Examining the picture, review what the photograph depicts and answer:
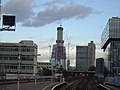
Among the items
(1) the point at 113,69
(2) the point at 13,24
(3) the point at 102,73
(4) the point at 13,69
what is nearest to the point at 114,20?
(1) the point at 113,69

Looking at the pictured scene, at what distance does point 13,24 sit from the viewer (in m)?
30.1

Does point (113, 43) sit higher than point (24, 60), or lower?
higher

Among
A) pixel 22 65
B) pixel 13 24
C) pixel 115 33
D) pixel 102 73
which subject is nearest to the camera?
pixel 13 24

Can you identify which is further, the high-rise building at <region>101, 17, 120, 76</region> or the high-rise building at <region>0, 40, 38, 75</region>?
the high-rise building at <region>0, 40, 38, 75</region>

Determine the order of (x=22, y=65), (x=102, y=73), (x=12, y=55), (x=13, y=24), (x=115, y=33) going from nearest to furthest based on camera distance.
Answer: (x=13, y=24) → (x=12, y=55) → (x=115, y=33) → (x=22, y=65) → (x=102, y=73)

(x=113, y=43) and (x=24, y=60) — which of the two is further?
(x=24, y=60)

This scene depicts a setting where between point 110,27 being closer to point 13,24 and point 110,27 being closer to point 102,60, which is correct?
point 102,60

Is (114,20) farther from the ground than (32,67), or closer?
farther from the ground

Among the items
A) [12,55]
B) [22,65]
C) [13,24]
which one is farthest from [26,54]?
[13,24]

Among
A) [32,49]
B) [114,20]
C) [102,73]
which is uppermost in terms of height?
[114,20]

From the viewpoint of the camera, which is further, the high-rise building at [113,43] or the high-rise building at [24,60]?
the high-rise building at [24,60]

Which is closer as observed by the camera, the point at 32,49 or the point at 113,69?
the point at 113,69

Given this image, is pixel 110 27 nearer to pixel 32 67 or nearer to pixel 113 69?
pixel 113 69

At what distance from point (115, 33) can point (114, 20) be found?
19.9 ft
